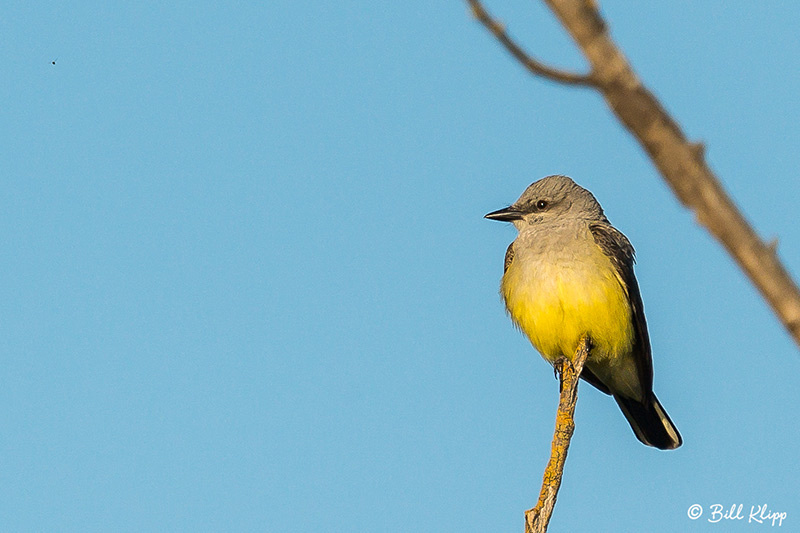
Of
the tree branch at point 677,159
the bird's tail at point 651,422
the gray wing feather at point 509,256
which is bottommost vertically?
the tree branch at point 677,159

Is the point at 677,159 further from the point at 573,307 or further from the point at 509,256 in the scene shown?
the point at 509,256

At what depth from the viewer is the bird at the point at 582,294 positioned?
28.4ft

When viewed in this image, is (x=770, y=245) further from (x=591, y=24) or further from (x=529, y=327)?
(x=529, y=327)

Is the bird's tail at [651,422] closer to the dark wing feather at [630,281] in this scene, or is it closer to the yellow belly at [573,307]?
the dark wing feather at [630,281]

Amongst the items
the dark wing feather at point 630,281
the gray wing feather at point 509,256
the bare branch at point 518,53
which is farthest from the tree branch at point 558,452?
the bare branch at point 518,53

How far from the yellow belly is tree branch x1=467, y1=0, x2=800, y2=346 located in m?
7.72

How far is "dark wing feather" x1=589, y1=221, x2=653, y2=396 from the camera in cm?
911

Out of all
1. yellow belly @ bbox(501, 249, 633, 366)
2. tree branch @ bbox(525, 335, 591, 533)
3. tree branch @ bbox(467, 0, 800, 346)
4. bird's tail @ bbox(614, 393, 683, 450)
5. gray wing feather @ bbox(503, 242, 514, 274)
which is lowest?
tree branch @ bbox(467, 0, 800, 346)

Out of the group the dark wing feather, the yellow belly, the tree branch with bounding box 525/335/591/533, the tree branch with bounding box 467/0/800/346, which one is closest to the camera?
the tree branch with bounding box 467/0/800/346

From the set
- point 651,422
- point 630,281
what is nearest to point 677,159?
point 630,281

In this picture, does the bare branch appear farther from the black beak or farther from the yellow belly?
the black beak

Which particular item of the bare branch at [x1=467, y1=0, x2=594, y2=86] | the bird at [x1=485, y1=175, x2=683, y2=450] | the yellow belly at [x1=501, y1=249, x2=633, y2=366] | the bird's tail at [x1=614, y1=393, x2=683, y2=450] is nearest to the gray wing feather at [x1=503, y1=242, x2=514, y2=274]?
the bird at [x1=485, y1=175, x2=683, y2=450]

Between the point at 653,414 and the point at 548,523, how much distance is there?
4.62 meters

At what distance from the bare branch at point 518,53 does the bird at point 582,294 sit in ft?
24.8
